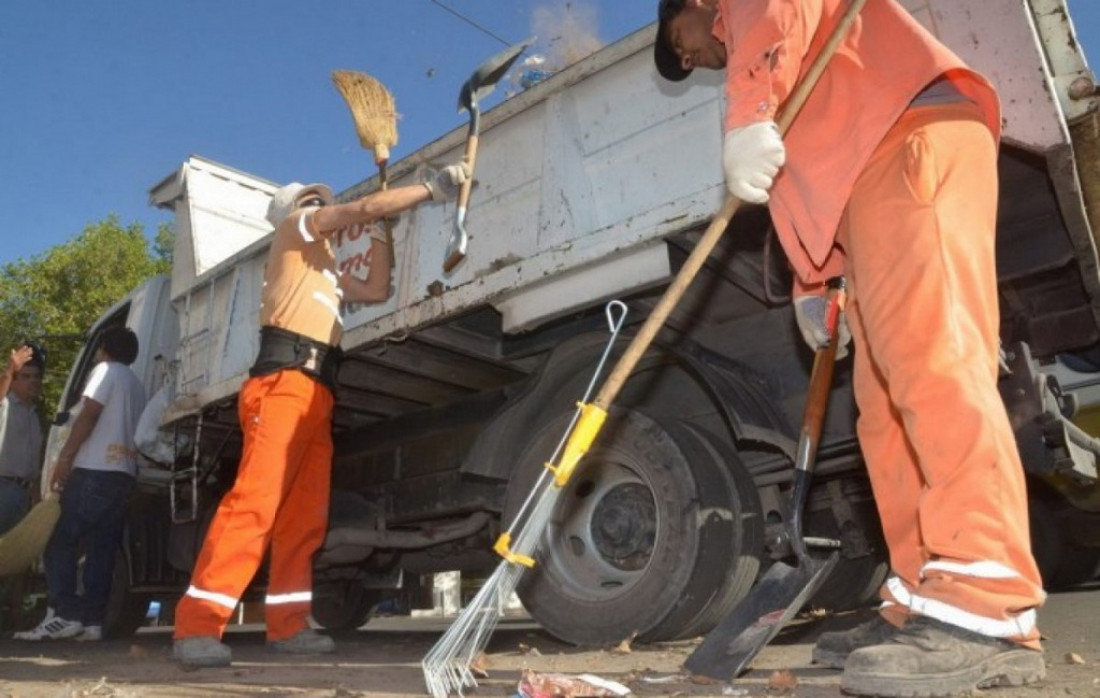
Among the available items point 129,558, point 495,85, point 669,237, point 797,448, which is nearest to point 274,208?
point 495,85

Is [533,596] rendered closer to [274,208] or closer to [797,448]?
[797,448]

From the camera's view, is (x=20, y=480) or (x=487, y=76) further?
(x=20, y=480)

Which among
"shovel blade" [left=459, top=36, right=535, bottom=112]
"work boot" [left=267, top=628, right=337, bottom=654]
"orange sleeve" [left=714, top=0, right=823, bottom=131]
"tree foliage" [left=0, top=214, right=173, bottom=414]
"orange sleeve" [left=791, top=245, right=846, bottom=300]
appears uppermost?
"tree foliage" [left=0, top=214, right=173, bottom=414]

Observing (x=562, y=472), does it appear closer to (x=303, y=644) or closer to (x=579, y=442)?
(x=579, y=442)

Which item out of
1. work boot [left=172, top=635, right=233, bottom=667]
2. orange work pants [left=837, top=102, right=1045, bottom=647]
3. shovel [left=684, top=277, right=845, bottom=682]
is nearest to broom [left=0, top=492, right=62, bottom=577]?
work boot [left=172, top=635, right=233, bottom=667]

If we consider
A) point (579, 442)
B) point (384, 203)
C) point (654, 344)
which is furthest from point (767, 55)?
point (384, 203)

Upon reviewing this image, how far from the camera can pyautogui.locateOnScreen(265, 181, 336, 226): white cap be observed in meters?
3.98

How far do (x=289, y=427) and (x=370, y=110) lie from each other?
1.95 metres

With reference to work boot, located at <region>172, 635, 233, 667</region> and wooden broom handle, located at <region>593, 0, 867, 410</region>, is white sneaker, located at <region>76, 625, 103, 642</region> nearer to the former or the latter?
work boot, located at <region>172, 635, 233, 667</region>

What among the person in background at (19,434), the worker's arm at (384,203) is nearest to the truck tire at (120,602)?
the person in background at (19,434)

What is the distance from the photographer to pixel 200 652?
3051 millimetres

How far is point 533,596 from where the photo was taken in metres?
3.28

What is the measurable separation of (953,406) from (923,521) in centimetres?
25

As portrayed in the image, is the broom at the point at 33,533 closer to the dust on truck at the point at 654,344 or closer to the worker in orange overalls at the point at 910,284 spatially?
the dust on truck at the point at 654,344
